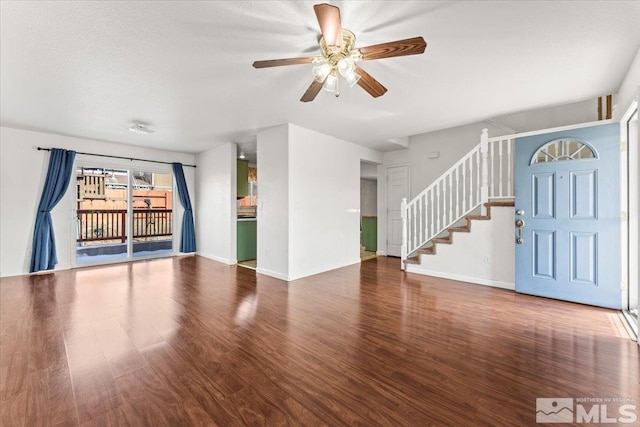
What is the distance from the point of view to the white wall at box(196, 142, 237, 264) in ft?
19.4

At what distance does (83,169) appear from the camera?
560 centimetres

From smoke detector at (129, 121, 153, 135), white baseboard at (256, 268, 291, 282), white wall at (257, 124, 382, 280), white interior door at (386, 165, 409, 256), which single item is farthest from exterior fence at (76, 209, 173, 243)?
white interior door at (386, 165, 409, 256)

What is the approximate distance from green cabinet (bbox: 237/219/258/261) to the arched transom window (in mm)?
5336

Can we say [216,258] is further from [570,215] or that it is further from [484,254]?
[570,215]

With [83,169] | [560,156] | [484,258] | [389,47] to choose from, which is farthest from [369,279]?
[83,169]

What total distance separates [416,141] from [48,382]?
661cm

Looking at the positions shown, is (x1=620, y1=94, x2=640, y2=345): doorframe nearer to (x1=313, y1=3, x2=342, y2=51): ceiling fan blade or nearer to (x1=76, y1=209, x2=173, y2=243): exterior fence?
(x1=313, y1=3, x2=342, y2=51): ceiling fan blade

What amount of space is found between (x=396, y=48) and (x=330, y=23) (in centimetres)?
51

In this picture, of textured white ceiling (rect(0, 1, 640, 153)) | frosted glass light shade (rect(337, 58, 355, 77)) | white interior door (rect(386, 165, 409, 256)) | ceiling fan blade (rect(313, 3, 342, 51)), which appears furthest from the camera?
white interior door (rect(386, 165, 409, 256))

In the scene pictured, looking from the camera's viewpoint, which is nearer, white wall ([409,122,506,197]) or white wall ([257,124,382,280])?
white wall ([257,124,382,280])

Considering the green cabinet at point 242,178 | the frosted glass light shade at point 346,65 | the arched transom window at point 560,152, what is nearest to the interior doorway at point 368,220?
the green cabinet at point 242,178

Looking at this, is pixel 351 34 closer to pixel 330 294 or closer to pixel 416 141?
pixel 330 294

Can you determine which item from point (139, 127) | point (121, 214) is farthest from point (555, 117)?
point (121, 214)

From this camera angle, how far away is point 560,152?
3.59 meters
